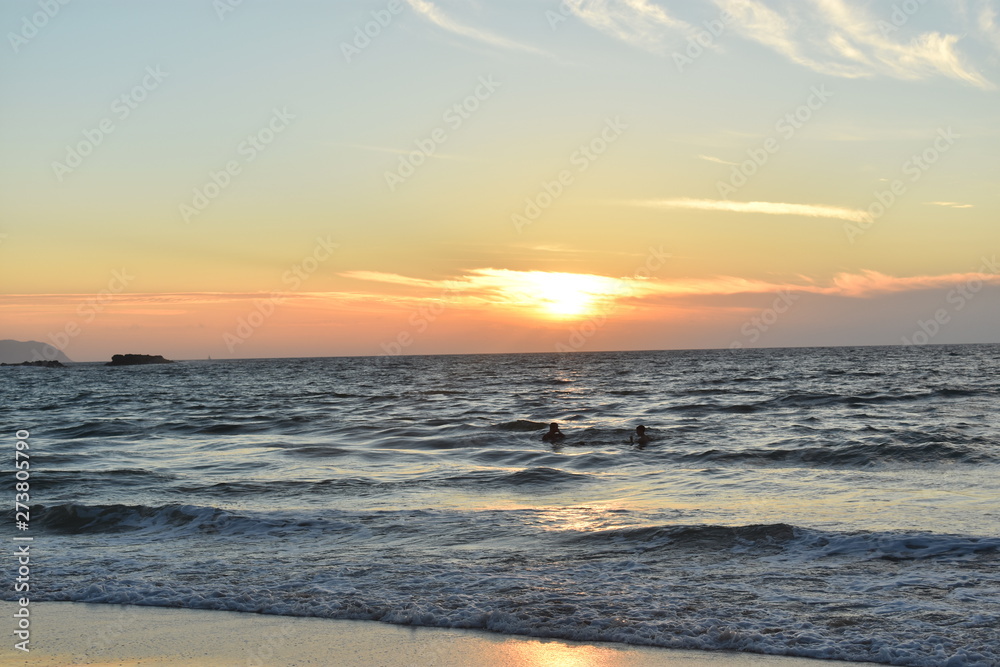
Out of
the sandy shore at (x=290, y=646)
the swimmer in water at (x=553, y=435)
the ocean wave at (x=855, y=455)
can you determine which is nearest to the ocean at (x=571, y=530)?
the ocean wave at (x=855, y=455)

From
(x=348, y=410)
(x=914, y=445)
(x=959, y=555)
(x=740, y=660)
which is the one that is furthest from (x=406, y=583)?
(x=348, y=410)

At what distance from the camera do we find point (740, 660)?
23.6 ft

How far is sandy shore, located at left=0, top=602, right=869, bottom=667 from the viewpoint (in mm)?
7258

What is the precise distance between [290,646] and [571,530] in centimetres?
604

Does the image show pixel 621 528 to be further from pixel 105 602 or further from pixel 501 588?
pixel 105 602

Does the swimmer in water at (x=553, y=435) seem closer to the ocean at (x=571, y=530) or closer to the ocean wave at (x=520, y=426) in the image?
the ocean at (x=571, y=530)

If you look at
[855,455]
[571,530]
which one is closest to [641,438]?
[855,455]

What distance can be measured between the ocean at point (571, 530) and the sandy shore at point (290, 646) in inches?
11.5

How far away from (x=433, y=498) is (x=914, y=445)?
14532 millimetres

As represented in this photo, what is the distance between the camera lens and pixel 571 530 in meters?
12.7

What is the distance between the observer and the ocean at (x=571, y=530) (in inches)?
329

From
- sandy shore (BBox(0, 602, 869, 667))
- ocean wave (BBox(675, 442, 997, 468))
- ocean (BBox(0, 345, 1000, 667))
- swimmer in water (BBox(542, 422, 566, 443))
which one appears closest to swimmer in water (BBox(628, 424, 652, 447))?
ocean (BBox(0, 345, 1000, 667))

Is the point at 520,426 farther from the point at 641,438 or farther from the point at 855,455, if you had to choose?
the point at 855,455

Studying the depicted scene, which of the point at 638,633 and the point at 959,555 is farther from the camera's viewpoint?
the point at 959,555
